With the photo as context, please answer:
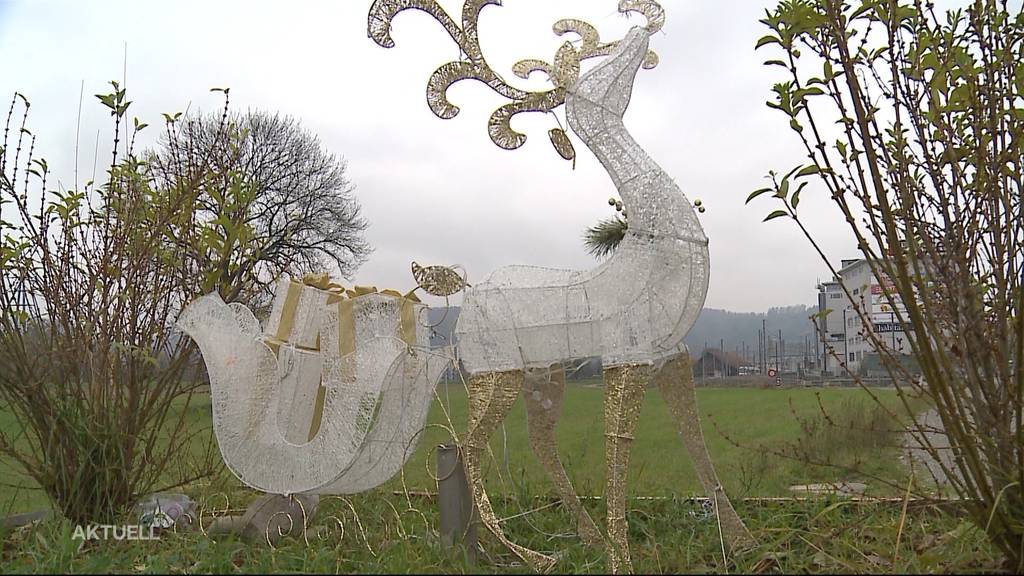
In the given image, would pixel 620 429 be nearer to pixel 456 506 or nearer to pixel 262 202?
pixel 456 506

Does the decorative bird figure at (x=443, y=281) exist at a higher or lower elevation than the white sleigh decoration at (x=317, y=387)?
higher

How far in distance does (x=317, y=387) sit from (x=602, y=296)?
1121mm

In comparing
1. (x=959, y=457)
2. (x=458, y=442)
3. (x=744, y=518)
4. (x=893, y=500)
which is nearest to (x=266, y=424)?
(x=458, y=442)

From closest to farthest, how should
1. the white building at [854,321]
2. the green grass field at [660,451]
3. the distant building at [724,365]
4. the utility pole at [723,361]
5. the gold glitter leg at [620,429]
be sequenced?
the gold glitter leg at [620,429] < the white building at [854,321] < the green grass field at [660,451] < the distant building at [724,365] < the utility pole at [723,361]

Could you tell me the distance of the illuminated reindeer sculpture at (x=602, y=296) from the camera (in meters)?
2.10

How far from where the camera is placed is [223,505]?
3.22m

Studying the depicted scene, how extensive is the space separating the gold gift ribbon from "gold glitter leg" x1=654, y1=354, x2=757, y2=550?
31.8 inches

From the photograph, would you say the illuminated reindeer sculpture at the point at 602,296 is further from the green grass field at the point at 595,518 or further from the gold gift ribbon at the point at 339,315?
the gold gift ribbon at the point at 339,315

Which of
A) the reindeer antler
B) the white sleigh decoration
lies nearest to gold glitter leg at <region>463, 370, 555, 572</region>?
the white sleigh decoration

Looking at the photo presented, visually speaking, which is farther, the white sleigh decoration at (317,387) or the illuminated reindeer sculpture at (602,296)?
the white sleigh decoration at (317,387)

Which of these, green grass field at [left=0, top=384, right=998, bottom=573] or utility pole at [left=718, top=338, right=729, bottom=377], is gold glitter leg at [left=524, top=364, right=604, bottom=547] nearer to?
green grass field at [left=0, top=384, right=998, bottom=573]

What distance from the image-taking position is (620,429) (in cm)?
208

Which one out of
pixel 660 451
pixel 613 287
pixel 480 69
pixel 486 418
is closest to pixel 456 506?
pixel 486 418

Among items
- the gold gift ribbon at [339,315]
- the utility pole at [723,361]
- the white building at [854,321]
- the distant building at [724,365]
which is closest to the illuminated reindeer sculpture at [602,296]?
the gold gift ribbon at [339,315]
